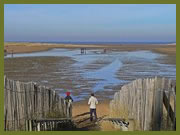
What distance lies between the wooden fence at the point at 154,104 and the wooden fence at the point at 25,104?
233 cm

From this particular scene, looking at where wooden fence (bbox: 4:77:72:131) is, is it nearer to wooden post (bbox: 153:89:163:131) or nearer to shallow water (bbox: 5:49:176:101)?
wooden post (bbox: 153:89:163:131)

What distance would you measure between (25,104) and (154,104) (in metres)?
3.25

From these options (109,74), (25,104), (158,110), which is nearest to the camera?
(158,110)

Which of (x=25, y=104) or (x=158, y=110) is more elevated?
(x=25, y=104)

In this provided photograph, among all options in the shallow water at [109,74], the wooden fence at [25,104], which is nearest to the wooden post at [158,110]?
the wooden fence at [25,104]

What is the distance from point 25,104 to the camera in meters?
9.74

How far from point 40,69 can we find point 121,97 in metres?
14.2

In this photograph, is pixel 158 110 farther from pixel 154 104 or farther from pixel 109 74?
pixel 109 74

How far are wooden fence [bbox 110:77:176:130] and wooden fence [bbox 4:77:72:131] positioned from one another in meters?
2.33

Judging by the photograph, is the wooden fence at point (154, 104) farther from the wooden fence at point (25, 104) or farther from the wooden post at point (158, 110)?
the wooden fence at point (25, 104)

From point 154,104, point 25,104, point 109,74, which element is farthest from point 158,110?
point 109,74

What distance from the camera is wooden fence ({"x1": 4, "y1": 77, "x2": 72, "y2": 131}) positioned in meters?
9.13

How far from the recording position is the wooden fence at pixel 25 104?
9133 mm

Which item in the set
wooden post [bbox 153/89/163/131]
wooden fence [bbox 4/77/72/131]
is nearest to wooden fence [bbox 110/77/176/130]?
wooden post [bbox 153/89/163/131]
